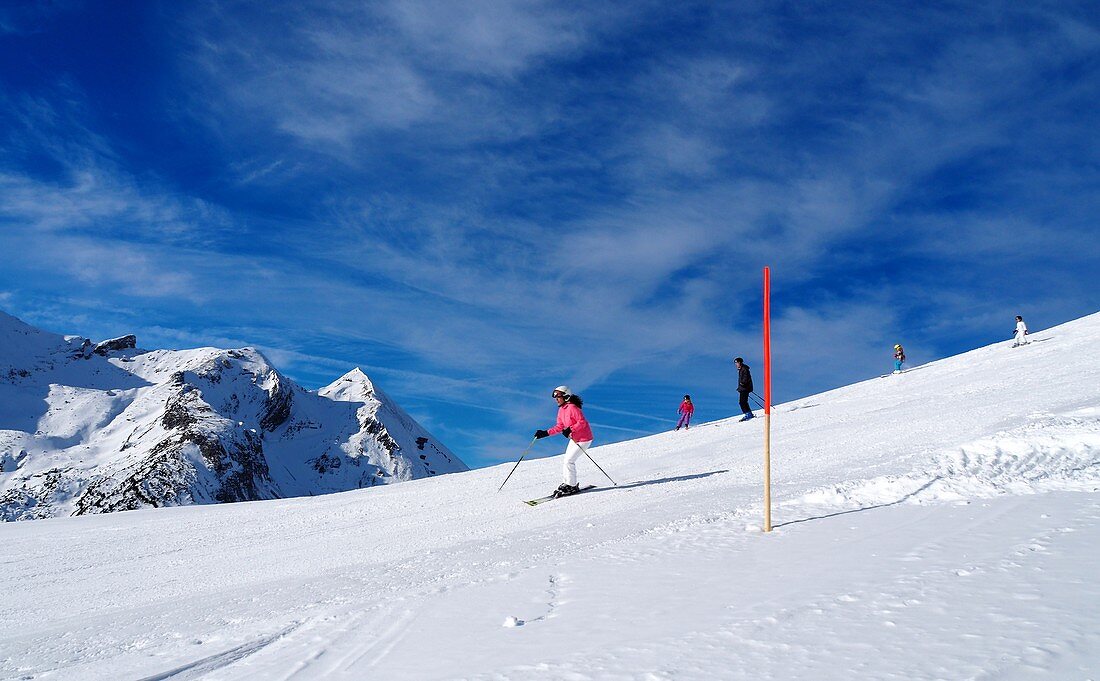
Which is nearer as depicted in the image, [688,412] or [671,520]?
[671,520]

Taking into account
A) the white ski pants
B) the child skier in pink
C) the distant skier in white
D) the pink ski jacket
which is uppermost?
the distant skier in white

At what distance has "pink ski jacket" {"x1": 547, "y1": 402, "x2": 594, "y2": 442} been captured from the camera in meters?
12.6

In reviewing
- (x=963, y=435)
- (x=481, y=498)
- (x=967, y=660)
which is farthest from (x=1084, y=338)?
(x=967, y=660)

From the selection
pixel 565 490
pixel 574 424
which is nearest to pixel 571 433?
pixel 574 424

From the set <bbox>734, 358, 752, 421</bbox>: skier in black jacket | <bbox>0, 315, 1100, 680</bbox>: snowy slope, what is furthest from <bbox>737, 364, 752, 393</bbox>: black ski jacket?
<bbox>0, 315, 1100, 680</bbox>: snowy slope

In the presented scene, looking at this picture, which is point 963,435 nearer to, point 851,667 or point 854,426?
point 854,426

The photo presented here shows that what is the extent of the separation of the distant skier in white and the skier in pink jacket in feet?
84.5

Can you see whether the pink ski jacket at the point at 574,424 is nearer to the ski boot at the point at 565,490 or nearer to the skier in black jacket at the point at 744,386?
the ski boot at the point at 565,490

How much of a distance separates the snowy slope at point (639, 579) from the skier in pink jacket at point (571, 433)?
0.36 meters

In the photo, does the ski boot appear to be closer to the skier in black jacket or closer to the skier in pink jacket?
the skier in pink jacket

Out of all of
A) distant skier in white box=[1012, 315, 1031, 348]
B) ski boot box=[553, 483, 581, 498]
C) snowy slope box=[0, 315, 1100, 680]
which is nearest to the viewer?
snowy slope box=[0, 315, 1100, 680]

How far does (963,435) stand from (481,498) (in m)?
8.63

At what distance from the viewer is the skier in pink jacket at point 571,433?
41.1 feet

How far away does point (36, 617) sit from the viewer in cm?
715
